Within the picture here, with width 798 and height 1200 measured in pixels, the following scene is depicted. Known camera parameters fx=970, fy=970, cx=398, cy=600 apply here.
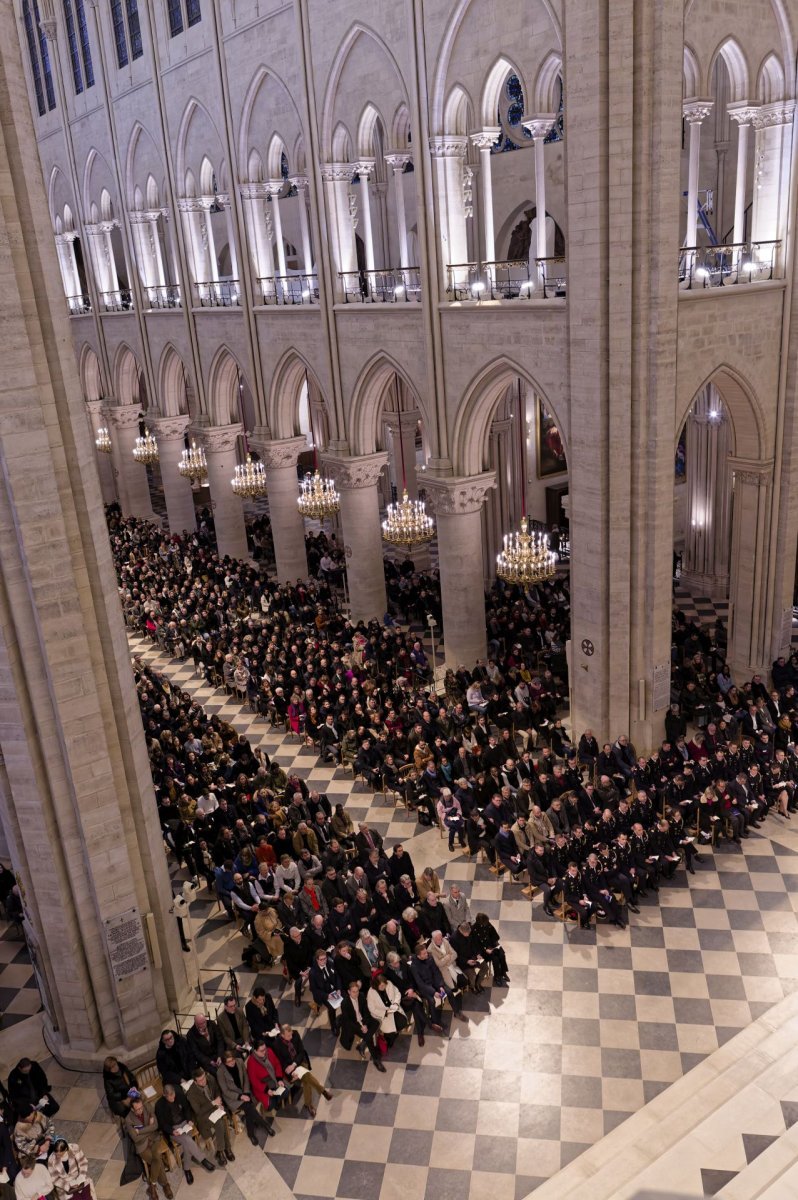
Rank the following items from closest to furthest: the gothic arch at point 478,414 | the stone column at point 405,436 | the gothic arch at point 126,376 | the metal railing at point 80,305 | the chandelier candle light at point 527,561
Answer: the chandelier candle light at point 527,561 → the gothic arch at point 478,414 → the stone column at point 405,436 → the gothic arch at point 126,376 → the metal railing at point 80,305

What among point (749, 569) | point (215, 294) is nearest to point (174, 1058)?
point (749, 569)

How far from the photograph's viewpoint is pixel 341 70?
1773cm

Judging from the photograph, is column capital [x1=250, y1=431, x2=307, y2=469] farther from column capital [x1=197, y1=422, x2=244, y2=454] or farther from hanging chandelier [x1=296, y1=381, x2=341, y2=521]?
hanging chandelier [x1=296, y1=381, x2=341, y2=521]

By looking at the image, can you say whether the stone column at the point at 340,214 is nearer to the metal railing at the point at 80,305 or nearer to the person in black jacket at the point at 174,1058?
the person in black jacket at the point at 174,1058

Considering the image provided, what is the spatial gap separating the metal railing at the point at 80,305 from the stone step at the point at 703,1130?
31.3 m

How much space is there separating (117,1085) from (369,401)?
14.0 m

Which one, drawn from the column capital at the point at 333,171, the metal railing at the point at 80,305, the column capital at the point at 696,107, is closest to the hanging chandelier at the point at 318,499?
the column capital at the point at 333,171

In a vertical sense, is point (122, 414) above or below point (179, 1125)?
above

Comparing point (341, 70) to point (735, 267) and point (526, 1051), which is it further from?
point (526, 1051)

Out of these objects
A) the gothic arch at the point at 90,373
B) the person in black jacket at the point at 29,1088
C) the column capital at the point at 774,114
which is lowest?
the person in black jacket at the point at 29,1088

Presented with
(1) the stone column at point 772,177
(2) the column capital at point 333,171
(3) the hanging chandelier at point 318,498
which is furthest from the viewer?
(3) the hanging chandelier at point 318,498

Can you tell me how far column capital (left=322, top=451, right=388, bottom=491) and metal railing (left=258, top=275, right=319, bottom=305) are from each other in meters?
3.45

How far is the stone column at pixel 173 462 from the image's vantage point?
95.0ft

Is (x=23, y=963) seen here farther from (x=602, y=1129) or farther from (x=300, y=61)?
(x=300, y=61)
